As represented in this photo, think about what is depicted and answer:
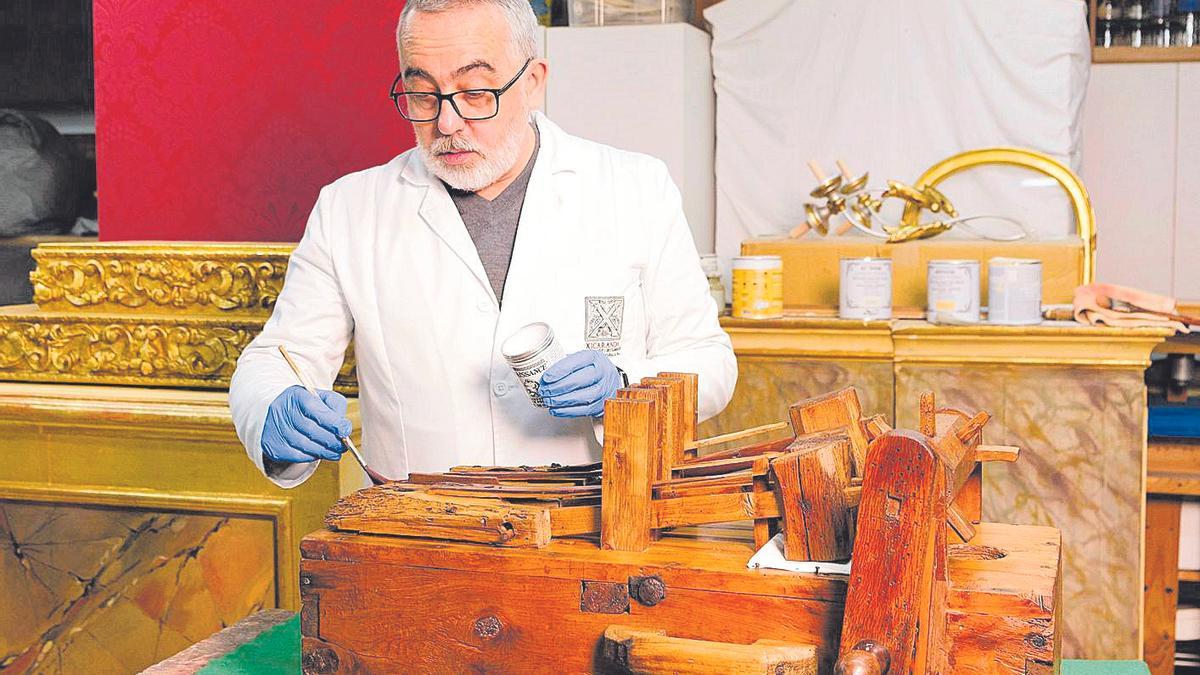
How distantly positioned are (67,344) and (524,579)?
5.20 ft

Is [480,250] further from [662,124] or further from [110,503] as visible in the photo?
[662,124]

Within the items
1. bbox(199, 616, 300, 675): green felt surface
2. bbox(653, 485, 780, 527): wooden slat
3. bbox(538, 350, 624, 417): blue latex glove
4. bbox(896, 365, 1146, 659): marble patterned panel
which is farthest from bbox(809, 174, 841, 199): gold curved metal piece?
bbox(653, 485, 780, 527): wooden slat

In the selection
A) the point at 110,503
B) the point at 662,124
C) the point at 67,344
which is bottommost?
the point at 110,503

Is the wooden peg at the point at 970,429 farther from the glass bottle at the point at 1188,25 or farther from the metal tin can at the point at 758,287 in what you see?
the glass bottle at the point at 1188,25

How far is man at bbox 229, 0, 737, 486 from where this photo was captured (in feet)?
5.36

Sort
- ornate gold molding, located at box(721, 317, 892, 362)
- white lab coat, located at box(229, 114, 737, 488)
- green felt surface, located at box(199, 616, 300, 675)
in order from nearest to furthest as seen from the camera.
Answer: green felt surface, located at box(199, 616, 300, 675) < white lab coat, located at box(229, 114, 737, 488) < ornate gold molding, located at box(721, 317, 892, 362)

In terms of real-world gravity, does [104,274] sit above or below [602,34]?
below

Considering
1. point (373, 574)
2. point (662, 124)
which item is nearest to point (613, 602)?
point (373, 574)

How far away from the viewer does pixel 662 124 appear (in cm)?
292

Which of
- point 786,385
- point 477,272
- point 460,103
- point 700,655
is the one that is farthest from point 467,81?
point 786,385

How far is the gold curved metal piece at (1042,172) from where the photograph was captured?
2641 millimetres

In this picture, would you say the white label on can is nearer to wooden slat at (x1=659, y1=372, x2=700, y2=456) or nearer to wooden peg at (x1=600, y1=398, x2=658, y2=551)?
wooden slat at (x1=659, y1=372, x2=700, y2=456)

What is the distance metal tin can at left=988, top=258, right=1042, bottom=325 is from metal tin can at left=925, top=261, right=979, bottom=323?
4 cm

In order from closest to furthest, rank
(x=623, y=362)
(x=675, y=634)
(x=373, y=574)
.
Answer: (x=675, y=634)
(x=373, y=574)
(x=623, y=362)
